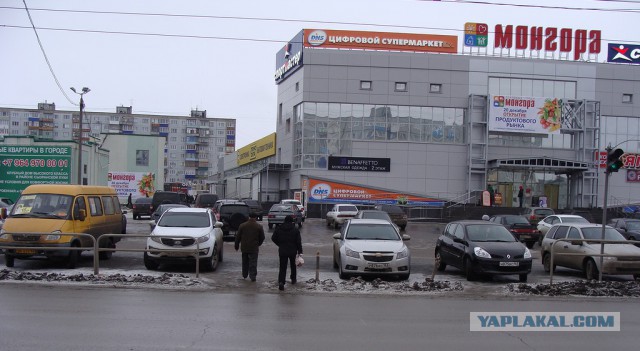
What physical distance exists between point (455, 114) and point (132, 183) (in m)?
36.1

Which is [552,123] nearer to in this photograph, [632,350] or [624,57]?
[624,57]

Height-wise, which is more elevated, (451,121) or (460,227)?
(451,121)

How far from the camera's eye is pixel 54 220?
609 inches

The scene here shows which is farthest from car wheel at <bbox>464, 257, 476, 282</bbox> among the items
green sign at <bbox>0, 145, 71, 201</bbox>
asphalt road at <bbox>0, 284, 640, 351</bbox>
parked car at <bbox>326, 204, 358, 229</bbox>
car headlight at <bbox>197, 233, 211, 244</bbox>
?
green sign at <bbox>0, 145, 71, 201</bbox>

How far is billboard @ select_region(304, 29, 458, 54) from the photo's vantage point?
50.1 m

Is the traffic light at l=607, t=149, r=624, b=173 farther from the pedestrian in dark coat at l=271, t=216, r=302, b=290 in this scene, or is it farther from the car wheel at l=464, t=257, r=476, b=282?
the pedestrian in dark coat at l=271, t=216, r=302, b=290

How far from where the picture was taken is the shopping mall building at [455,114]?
4972 centimetres

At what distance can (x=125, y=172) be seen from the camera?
65250 mm

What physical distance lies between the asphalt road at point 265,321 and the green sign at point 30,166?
37624 millimetres

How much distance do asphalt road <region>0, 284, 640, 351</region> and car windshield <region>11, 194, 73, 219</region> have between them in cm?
362

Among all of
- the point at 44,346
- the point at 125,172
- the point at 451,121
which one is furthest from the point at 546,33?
the point at 44,346

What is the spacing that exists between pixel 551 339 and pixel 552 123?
147 feet

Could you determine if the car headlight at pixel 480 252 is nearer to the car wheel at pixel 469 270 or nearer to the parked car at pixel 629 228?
the car wheel at pixel 469 270

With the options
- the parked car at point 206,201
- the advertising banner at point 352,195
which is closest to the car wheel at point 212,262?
the parked car at point 206,201
